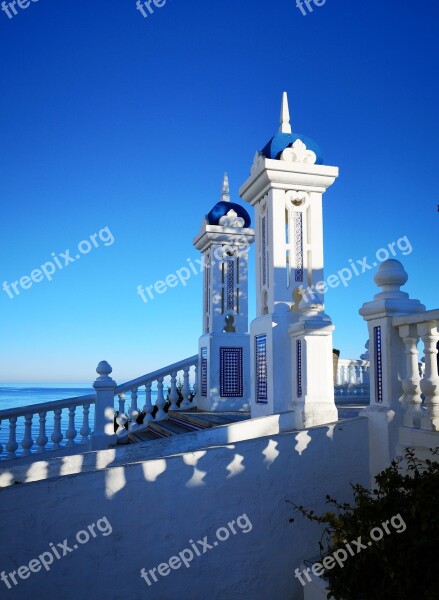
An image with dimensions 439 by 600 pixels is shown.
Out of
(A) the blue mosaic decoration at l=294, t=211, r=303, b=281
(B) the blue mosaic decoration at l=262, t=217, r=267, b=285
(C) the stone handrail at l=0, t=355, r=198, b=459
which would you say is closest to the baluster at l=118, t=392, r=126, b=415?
(C) the stone handrail at l=0, t=355, r=198, b=459

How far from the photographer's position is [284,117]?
7.79 m

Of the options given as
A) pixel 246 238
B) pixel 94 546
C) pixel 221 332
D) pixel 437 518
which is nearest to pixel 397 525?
pixel 437 518

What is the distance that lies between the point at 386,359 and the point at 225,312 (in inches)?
210

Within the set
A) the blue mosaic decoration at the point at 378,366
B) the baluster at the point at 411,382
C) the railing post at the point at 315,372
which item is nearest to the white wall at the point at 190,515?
the blue mosaic decoration at the point at 378,366

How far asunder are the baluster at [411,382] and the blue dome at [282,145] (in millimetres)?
3459

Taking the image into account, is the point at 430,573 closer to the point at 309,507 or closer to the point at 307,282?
the point at 309,507

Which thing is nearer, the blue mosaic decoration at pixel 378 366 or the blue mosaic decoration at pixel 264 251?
the blue mosaic decoration at pixel 378 366

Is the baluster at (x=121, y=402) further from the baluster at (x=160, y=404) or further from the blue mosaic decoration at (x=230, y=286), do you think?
the blue mosaic decoration at (x=230, y=286)

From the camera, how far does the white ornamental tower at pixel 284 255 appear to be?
6496mm

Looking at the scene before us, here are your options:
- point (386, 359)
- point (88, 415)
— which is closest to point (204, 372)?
point (88, 415)

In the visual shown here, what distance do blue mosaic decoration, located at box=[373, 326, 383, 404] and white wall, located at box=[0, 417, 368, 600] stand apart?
0.38 m

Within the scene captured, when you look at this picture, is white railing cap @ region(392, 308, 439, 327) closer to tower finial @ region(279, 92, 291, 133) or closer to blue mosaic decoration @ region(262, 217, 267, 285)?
blue mosaic decoration @ region(262, 217, 267, 285)

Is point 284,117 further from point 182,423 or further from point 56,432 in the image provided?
point 56,432

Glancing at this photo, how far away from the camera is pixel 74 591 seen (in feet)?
13.2
